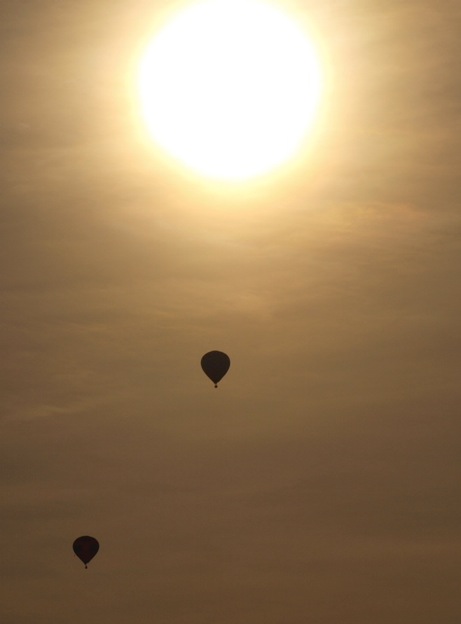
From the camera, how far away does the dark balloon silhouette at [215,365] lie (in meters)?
105

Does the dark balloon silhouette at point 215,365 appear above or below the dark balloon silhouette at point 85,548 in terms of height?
above

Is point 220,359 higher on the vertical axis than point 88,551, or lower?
higher

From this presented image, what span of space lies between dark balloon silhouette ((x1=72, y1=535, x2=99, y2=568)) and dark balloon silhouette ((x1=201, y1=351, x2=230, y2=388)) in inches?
898

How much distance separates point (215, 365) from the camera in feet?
347

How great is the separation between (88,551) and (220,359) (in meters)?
23.7

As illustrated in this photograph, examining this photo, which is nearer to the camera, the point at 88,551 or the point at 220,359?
the point at 220,359

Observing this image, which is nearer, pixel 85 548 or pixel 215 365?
Result: pixel 215 365

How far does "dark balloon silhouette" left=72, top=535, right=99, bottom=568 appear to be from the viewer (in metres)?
116

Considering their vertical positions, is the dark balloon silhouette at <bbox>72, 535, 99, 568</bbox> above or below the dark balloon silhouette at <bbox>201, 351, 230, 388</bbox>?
below

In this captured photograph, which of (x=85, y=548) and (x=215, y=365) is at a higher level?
(x=215, y=365)

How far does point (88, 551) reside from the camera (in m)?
→ 117

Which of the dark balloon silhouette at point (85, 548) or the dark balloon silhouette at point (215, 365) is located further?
the dark balloon silhouette at point (85, 548)

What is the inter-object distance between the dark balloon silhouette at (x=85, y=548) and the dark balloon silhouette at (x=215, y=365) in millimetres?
22814

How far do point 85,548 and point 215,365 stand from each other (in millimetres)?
23746
